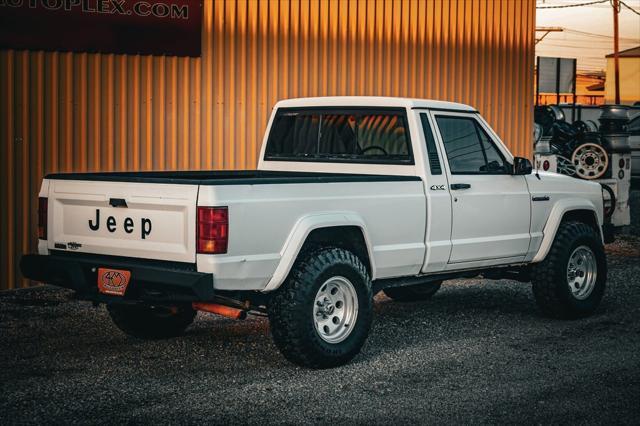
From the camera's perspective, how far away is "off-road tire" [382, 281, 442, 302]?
31.6 ft

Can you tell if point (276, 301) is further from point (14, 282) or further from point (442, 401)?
point (14, 282)

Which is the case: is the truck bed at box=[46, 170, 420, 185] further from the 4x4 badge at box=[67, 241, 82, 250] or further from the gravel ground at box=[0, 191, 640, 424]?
the gravel ground at box=[0, 191, 640, 424]

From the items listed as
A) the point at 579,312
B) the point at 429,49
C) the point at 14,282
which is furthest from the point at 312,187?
the point at 429,49

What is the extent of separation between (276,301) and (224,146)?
5615mm

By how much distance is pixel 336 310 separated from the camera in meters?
7.00

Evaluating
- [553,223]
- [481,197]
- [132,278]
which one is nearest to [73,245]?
[132,278]

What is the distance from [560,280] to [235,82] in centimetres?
501

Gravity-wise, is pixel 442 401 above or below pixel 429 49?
below

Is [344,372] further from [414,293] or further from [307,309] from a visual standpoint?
[414,293]

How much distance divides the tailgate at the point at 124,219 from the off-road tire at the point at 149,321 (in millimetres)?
857

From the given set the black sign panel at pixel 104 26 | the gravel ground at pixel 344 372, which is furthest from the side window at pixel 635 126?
the gravel ground at pixel 344 372

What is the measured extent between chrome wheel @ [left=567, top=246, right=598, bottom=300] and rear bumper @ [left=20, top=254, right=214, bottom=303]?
4.01m

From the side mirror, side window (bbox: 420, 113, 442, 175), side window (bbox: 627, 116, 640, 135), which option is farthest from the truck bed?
side window (bbox: 627, 116, 640, 135)

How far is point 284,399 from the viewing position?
19.7 ft
